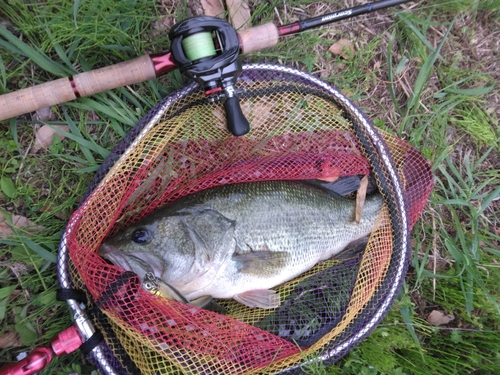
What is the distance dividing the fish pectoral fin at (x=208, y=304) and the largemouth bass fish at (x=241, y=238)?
→ 4 centimetres

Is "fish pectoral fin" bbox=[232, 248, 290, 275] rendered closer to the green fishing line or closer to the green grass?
the green grass

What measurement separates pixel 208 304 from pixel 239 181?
85 cm

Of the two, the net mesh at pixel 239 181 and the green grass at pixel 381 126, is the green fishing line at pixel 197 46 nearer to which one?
the net mesh at pixel 239 181

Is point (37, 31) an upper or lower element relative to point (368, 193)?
upper

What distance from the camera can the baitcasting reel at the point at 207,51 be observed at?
7.87 feet

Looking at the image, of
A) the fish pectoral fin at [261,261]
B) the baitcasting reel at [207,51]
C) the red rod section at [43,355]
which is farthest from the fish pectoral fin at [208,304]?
the baitcasting reel at [207,51]

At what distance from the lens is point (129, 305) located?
2.30m

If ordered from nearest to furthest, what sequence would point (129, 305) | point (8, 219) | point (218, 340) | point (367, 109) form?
1. point (129, 305)
2. point (218, 340)
3. point (8, 219)
4. point (367, 109)

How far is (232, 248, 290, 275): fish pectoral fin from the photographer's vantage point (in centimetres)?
267

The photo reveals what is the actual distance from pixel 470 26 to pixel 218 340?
3.40m

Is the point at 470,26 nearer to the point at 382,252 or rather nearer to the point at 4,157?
the point at 382,252

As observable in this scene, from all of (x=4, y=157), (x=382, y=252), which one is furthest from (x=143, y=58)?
(x=382, y=252)

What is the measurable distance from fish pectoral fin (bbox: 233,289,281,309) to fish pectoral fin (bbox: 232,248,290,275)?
163 mm

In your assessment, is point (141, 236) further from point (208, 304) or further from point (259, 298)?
point (259, 298)
